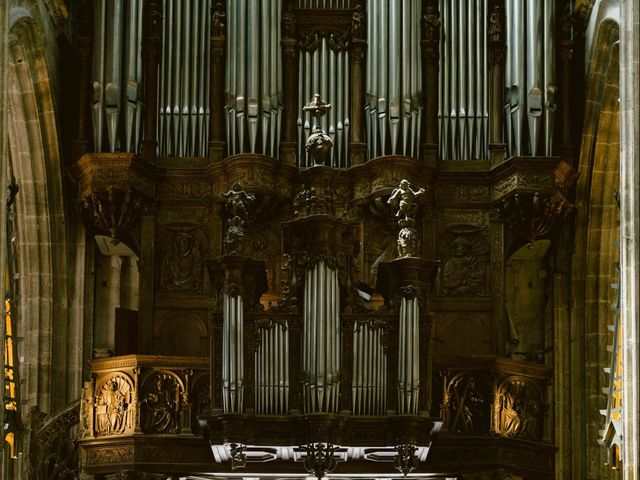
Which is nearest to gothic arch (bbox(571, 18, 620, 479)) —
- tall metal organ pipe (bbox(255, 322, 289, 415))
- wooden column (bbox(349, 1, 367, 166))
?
wooden column (bbox(349, 1, 367, 166))

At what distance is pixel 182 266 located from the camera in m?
33.0

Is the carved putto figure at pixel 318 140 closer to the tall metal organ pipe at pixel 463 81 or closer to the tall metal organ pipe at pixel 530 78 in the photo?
the tall metal organ pipe at pixel 463 81

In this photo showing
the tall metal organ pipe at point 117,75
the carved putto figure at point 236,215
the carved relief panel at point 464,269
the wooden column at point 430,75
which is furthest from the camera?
the wooden column at point 430,75

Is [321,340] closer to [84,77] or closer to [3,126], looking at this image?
[3,126]

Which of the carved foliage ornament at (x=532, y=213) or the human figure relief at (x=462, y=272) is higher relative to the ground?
the carved foliage ornament at (x=532, y=213)

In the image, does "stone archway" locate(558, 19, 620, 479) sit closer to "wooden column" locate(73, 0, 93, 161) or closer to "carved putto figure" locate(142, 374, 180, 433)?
"carved putto figure" locate(142, 374, 180, 433)

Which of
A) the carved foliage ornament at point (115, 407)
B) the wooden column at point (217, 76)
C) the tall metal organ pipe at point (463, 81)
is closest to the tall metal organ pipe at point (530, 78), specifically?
the tall metal organ pipe at point (463, 81)

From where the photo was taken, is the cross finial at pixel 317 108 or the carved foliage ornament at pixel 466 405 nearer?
the carved foliage ornament at pixel 466 405

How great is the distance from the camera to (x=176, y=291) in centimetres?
3294

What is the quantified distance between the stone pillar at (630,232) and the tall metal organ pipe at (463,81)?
5.87 meters

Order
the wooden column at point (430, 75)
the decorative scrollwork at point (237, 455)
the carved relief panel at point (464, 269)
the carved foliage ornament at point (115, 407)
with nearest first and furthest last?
the decorative scrollwork at point (237, 455) → the carved foliage ornament at point (115, 407) → the carved relief panel at point (464, 269) → the wooden column at point (430, 75)

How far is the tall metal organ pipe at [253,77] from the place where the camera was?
3328 centimetres

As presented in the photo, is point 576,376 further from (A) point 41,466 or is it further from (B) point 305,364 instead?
(A) point 41,466

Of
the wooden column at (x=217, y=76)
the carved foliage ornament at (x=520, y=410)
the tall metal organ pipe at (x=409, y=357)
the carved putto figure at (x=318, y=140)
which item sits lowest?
the carved foliage ornament at (x=520, y=410)
